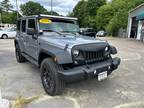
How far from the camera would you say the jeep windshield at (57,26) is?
5.36 metres

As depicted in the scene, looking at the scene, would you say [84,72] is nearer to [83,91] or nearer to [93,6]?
[83,91]

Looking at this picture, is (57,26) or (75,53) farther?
(57,26)

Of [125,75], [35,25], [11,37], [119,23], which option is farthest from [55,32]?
[119,23]

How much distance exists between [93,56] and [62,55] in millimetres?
828

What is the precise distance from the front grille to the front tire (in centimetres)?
64

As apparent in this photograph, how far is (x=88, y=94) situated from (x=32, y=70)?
286 centimetres

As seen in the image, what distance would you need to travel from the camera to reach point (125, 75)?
6246 millimetres

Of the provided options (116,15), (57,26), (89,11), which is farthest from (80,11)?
(57,26)

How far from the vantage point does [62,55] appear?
403cm

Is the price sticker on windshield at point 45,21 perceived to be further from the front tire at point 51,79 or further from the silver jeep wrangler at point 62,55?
the front tire at point 51,79

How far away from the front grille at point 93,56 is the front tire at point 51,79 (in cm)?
64

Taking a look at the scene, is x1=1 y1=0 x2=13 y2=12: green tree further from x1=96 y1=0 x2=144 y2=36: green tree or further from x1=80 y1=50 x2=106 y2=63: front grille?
x1=80 y1=50 x2=106 y2=63: front grille

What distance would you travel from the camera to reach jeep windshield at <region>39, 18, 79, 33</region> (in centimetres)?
536

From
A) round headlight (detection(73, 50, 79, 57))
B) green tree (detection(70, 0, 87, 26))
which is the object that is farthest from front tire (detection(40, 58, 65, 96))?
green tree (detection(70, 0, 87, 26))
